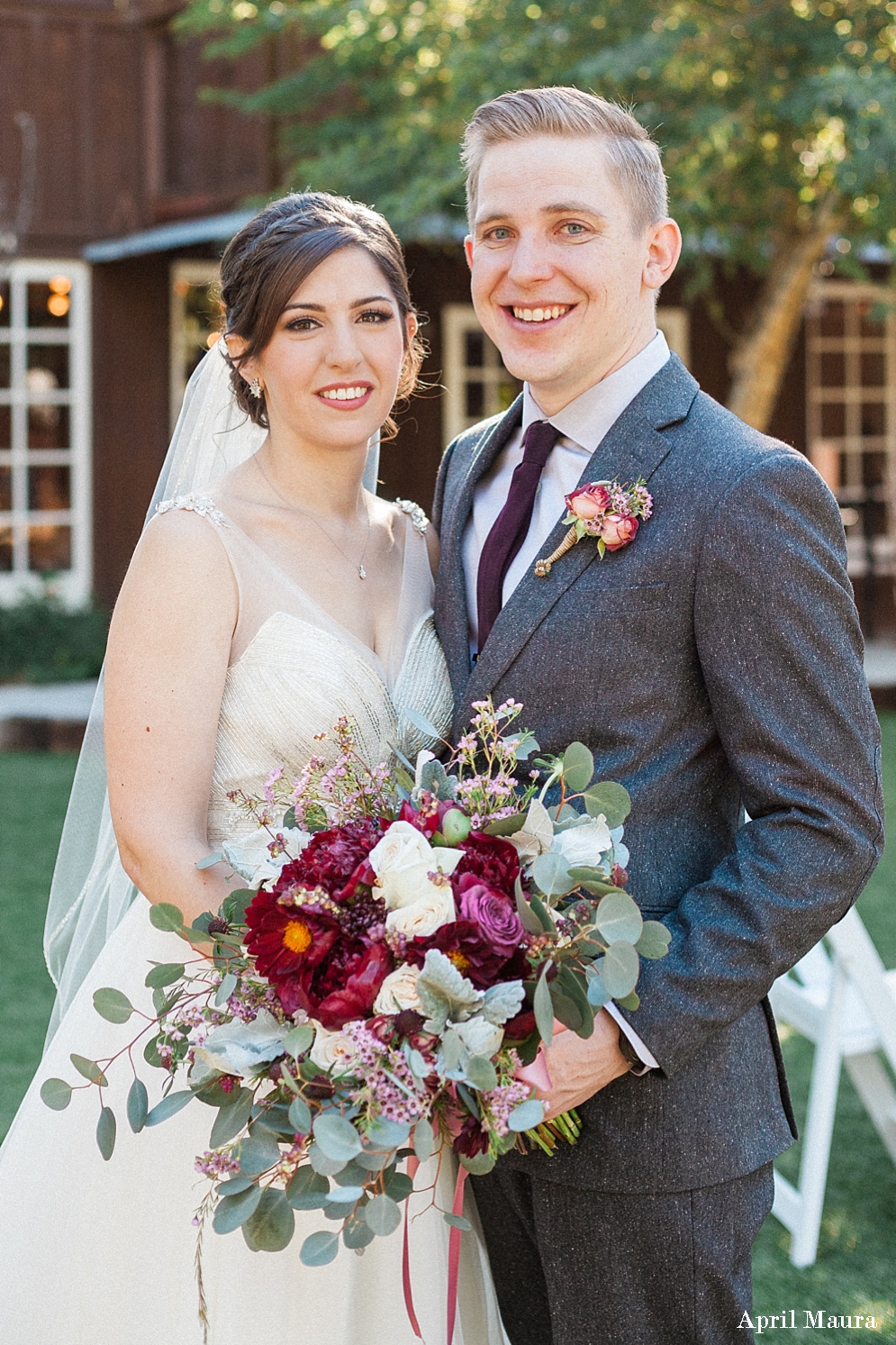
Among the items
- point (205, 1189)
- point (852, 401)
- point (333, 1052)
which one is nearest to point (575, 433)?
point (333, 1052)

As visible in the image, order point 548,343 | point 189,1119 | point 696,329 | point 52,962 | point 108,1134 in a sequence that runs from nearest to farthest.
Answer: point 108,1134, point 548,343, point 189,1119, point 52,962, point 696,329

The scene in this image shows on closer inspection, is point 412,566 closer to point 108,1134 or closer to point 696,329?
point 108,1134

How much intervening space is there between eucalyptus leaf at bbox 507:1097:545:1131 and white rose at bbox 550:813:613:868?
30 centimetres

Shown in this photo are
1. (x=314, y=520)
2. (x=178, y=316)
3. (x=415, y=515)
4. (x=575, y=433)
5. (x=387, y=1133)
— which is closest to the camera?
(x=387, y=1133)

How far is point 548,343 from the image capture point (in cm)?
242

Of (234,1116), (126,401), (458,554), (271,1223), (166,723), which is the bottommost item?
(271,1223)

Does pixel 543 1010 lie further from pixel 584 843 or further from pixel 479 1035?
pixel 584 843

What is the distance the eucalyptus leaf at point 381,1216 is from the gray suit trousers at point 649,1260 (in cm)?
A: 62

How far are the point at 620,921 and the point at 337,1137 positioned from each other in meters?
0.43

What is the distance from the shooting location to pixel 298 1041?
5.89 feet

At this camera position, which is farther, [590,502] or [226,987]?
[590,502]

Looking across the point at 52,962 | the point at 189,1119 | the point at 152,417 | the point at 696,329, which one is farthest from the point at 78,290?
the point at 189,1119

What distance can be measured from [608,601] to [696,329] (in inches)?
484

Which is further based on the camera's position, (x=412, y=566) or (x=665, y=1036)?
(x=412, y=566)
